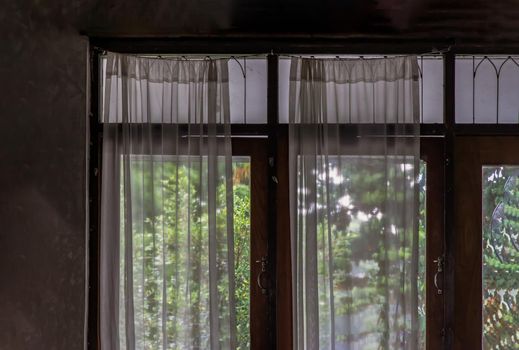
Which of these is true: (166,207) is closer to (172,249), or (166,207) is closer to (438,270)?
(172,249)

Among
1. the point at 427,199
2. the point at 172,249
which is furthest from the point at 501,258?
the point at 172,249

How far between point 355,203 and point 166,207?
0.95m

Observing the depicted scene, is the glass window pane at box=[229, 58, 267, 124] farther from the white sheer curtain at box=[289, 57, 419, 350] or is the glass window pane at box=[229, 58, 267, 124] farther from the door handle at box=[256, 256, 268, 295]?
the door handle at box=[256, 256, 268, 295]

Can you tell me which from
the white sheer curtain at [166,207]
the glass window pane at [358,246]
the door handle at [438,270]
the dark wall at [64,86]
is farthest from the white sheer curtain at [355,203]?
the white sheer curtain at [166,207]

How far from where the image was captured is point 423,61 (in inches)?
99.2

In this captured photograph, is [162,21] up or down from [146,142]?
up

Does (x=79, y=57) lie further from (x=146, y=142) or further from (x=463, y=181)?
(x=463, y=181)

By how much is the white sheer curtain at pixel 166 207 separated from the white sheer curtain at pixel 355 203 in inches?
14.9

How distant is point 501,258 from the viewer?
2537 millimetres

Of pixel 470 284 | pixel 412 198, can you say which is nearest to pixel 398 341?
pixel 470 284

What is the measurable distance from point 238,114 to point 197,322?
1077mm

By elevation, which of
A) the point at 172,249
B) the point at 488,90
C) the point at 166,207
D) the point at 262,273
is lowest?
the point at 262,273

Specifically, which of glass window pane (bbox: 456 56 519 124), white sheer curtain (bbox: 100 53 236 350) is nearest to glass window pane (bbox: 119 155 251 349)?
white sheer curtain (bbox: 100 53 236 350)

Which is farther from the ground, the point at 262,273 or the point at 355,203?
the point at 355,203
